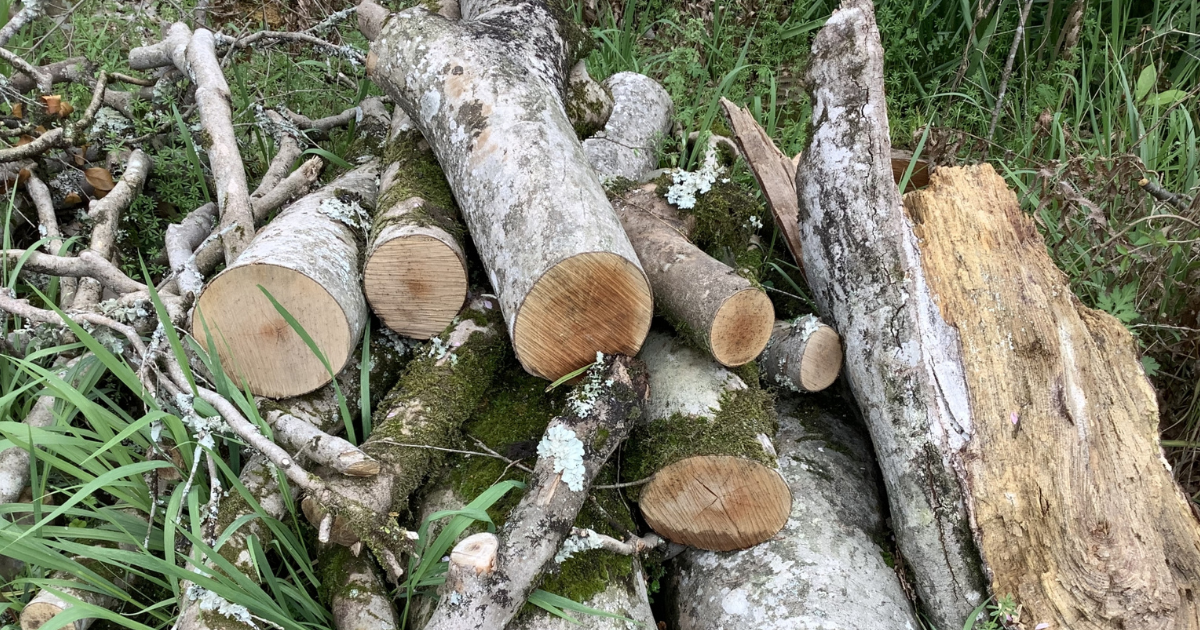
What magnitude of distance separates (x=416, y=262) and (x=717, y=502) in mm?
1122

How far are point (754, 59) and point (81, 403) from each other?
3911mm

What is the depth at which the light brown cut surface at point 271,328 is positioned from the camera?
1.86 meters

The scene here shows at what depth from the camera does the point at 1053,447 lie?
1.87 meters

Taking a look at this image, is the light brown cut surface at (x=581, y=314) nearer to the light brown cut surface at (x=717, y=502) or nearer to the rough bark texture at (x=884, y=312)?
the light brown cut surface at (x=717, y=502)

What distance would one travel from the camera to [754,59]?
431 centimetres

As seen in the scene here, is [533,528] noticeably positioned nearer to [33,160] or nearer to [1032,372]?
[1032,372]

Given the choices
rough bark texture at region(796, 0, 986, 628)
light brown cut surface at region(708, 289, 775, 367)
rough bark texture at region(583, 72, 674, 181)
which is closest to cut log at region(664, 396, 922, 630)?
rough bark texture at region(796, 0, 986, 628)

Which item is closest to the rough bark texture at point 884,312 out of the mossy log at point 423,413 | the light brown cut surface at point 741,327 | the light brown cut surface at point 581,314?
the light brown cut surface at point 741,327

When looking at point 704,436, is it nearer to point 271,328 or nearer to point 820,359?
point 820,359

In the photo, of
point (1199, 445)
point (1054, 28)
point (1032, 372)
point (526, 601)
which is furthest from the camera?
point (1054, 28)

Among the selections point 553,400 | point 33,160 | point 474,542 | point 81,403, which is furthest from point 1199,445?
point 33,160

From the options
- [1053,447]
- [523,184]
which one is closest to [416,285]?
[523,184]

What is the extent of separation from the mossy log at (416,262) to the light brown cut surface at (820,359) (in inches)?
43.9

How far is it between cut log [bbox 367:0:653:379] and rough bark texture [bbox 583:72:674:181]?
406 millimetres
